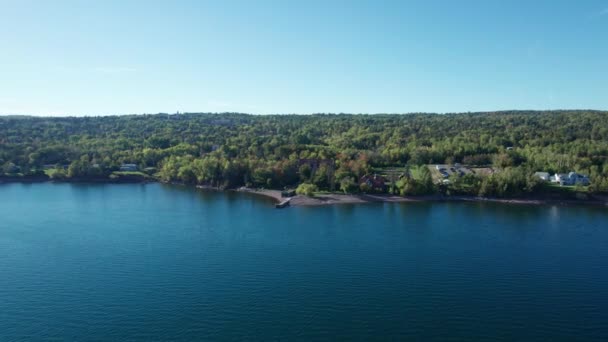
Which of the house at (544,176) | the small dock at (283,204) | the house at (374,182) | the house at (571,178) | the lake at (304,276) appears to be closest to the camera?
the lake at (304,276)

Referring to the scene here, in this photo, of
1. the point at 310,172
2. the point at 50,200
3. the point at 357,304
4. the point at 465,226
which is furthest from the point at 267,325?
the point at 50,200

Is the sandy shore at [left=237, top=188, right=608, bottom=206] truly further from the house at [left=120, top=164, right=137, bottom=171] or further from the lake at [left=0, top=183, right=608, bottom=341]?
the house at [left=120, top=164, right=137, bottom=171]

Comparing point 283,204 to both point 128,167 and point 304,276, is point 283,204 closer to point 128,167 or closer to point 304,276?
point 304,276

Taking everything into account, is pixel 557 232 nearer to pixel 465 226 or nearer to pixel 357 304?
pixel 465 226

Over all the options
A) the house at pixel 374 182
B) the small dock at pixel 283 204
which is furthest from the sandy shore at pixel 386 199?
the house at pixel 374 182

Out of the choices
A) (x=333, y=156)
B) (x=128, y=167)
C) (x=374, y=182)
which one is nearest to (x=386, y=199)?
(x=374, y=182)

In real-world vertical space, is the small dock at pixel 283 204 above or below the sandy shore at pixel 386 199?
below

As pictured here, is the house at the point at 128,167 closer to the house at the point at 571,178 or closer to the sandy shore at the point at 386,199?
the sandy shore at the point at 386,199
